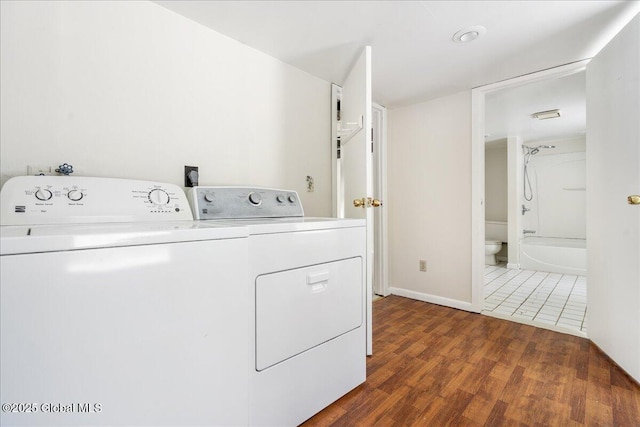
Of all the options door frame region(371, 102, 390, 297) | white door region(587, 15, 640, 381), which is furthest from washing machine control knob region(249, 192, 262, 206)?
white door region(587, 15, 640, 381)

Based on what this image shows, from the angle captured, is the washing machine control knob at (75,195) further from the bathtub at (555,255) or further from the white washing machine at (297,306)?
the bathtub at (555,255)

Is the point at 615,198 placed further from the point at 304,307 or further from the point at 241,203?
the point at 241,203

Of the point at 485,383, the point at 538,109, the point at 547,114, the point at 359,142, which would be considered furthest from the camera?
the point at 547,114

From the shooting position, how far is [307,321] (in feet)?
3.98

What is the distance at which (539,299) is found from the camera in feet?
9.45

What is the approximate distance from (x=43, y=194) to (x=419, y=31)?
201 cm

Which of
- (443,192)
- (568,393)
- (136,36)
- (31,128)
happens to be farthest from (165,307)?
(443,192)

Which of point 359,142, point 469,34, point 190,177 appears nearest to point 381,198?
point 359,142

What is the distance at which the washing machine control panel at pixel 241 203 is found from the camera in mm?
1426

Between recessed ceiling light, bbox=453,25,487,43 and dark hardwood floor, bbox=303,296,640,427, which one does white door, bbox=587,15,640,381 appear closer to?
dark hardwood floor, bbox=303,296,640,427

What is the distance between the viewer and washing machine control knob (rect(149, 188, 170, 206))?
1.31 m

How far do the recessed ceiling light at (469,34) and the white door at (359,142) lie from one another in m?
0.54

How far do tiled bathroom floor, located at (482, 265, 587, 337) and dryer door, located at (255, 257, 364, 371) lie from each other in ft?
5.74

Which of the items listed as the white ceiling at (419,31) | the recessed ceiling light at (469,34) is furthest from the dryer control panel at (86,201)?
the recessed ceiling light at (469,34)
